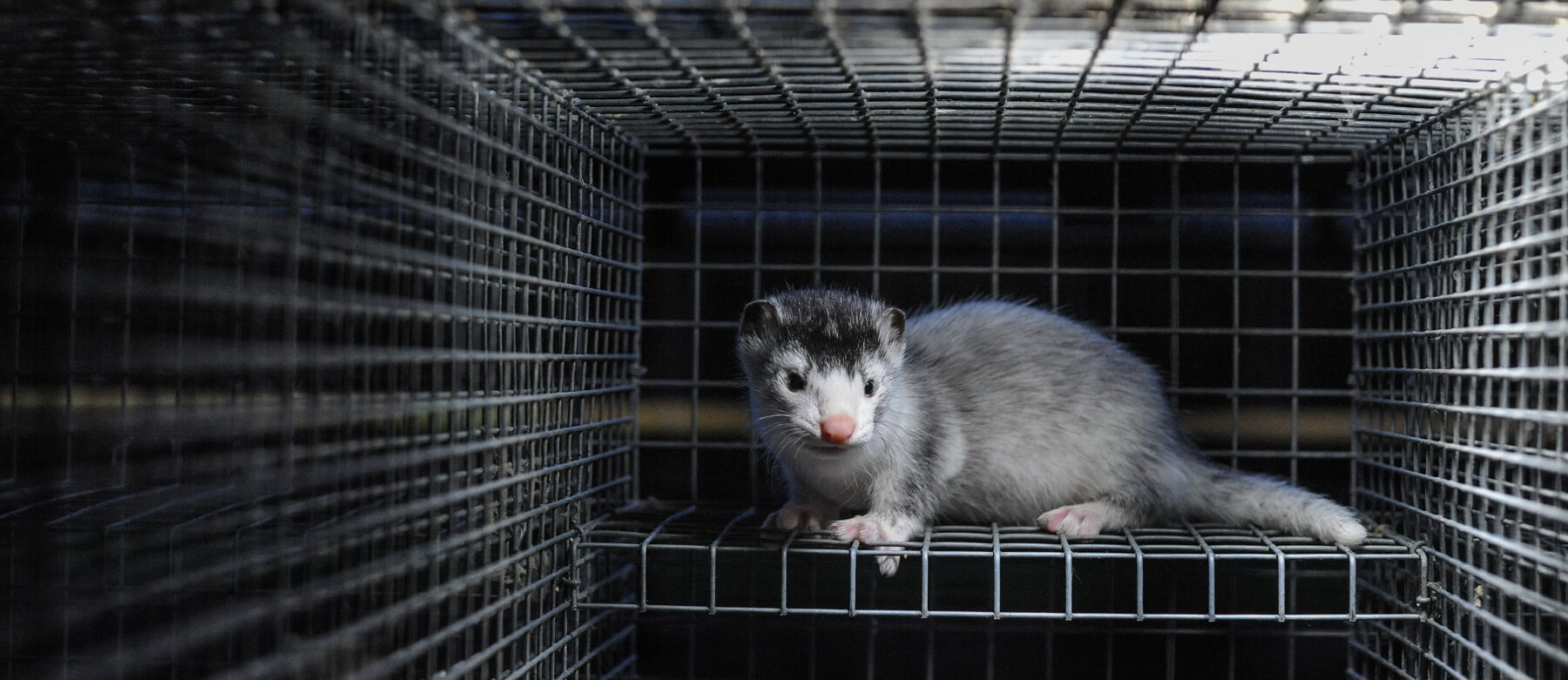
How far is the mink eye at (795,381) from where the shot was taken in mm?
2408

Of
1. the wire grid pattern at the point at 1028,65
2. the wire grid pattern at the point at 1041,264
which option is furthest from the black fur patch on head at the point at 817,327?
the wire grid pattern at the point at 1028,65

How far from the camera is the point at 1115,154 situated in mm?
2691

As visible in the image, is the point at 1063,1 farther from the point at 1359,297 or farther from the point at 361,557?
the point at 1359,297

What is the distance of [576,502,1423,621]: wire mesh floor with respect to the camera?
2152 millimetres

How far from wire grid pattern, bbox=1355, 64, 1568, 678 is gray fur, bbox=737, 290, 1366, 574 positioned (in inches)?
8.8

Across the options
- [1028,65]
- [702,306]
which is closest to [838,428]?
[1028,65]

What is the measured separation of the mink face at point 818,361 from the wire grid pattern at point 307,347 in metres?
0.37

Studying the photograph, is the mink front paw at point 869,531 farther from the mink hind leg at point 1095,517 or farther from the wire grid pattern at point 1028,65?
the wire grid pattern at point 1028,65

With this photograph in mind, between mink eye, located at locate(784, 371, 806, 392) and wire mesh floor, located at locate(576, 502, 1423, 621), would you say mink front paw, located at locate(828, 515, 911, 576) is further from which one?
mink eye, located at locate(784, 371, 806, 392)

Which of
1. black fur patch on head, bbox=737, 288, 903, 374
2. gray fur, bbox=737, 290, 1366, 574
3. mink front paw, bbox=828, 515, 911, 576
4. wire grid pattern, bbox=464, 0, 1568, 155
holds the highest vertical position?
wire grid pattern, bbox=464, 0, 1568, 155

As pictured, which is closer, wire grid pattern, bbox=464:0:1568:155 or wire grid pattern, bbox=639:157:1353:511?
wire grid pattern, bbox=464:0:1568:155

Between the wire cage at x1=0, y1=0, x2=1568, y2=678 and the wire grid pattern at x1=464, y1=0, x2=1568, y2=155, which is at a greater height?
the wire grid pattern at x1=464, y1=0, x2=1568, y2=155

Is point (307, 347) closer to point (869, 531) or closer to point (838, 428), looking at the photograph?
point (838, 428)

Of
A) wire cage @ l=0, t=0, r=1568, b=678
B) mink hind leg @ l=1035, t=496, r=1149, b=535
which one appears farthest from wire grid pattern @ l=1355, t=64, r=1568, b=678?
→ mink hind leg @ l=1035, t=496, r=1149, b=535
